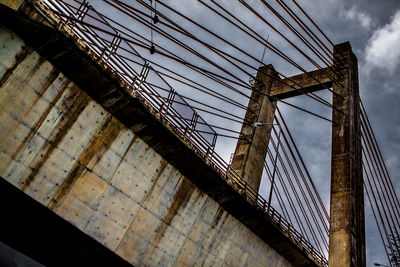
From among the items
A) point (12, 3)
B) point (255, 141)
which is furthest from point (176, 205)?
point (255, 141)

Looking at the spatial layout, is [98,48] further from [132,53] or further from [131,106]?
[131,106]

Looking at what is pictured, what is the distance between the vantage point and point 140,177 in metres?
11.3

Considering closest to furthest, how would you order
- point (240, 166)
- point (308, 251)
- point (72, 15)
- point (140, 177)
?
1. point (72, 15)
2. point (140, 177)
3. point (308, 251)
4. point (240, 166)

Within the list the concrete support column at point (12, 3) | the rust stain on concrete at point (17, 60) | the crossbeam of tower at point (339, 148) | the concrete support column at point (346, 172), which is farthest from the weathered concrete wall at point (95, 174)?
the crossbeam of tower at point (339, 148)

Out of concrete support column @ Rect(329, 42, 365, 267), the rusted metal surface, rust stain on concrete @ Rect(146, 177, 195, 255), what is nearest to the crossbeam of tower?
concrete support column @ Rect(329, 42, 365, 267)

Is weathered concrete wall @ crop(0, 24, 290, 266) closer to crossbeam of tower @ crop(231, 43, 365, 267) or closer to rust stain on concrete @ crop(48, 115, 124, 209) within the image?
rust stain on concrete @ crop(48, 115, 124, 209)

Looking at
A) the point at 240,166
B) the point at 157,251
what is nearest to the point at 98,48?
the point at 157,251

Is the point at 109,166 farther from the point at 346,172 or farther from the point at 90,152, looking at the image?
the point at 346,172

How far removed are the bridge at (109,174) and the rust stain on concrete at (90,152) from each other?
0.03 m

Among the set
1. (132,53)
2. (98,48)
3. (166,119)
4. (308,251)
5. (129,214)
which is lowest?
(129,214)

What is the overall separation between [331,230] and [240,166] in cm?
609

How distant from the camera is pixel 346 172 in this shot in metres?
15.9

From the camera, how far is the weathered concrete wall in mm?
8898

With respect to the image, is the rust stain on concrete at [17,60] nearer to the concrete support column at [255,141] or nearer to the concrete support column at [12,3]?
the concrete support column at [12,3]
